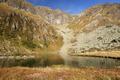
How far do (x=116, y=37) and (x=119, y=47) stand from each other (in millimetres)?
30939

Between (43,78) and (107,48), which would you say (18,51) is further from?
(43,78)

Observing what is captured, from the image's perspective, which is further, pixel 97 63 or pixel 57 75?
pixel 97 63

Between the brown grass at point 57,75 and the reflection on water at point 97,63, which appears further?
the reflection on water at point 97,63

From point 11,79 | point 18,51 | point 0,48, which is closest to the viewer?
point 11,79

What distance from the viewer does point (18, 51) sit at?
189375 mm

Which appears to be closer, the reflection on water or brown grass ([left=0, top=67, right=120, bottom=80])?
brown grass ([left=0, top=67, right=120, bottom=80])

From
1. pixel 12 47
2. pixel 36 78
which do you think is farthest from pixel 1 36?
pixel 36 78

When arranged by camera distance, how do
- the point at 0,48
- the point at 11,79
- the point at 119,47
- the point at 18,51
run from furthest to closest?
1. the point at 18,51
2. the point at 0,48
3. the point at 119,47
4. the point at 11,79

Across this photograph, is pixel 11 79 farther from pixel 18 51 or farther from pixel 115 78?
pixel 18 51

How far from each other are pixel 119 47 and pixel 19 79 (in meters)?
147

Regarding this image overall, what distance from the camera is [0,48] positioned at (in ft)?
583

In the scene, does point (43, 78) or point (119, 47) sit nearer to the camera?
point (43, 78)

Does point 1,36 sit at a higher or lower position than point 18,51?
higher

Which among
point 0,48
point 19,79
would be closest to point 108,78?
point 19,79
